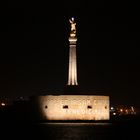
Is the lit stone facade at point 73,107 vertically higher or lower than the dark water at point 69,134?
higher

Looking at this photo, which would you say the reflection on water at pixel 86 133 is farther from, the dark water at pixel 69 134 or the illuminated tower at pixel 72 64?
the illuminated tower at pixel 72 64

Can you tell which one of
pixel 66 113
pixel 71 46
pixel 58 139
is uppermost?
pixel 71 46

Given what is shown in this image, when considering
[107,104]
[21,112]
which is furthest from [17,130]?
[21,112]

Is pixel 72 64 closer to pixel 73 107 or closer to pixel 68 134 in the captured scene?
pixel 73 107

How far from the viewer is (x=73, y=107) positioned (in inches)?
3152

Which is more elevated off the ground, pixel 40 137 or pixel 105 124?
pixel 105 124

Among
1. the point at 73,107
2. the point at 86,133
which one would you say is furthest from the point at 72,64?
the point at 86,133

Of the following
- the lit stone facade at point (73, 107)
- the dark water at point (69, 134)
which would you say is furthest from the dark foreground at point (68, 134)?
the lit stone facade at point (73, 107)

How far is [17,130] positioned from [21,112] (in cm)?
2208

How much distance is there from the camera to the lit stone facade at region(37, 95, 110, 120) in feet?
262

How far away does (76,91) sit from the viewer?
81.1m

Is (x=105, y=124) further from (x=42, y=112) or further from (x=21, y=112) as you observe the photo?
(x=21, y=112)

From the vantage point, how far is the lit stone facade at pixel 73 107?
80.0 metres

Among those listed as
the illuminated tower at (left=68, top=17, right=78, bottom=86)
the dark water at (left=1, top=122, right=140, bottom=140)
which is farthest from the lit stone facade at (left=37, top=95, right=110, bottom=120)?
the dark water at (left=1, top=122, right=140, bottom=140)
